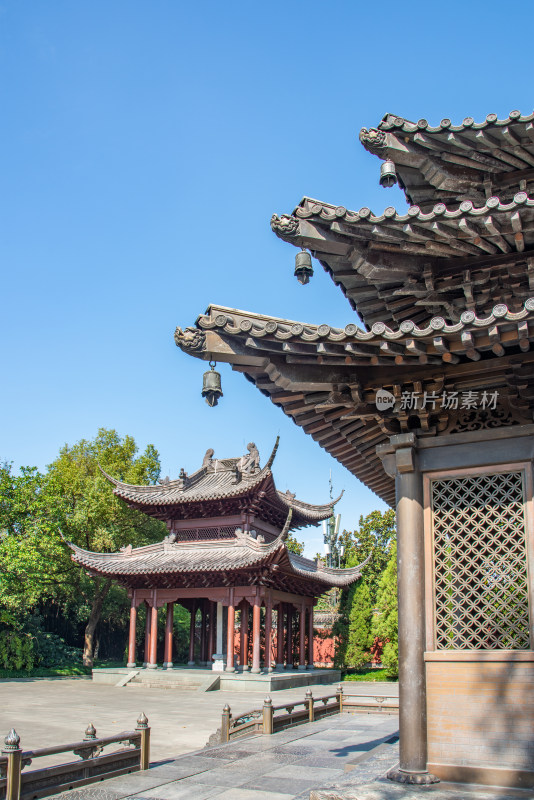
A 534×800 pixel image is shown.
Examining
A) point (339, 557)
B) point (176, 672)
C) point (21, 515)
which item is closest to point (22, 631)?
point (21, 515)

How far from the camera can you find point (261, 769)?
8695 mm

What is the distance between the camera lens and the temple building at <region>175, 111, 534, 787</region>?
5.21 metres

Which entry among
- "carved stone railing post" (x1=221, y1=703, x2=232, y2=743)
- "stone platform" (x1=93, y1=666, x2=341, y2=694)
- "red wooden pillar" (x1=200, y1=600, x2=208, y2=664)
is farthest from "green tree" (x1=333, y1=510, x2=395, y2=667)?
"carved stone railing post" (x1=221, y1=703, x2=232, y2=743)

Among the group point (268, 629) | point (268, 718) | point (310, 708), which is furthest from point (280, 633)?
point (268, 718)

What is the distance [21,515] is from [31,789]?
76.0ft

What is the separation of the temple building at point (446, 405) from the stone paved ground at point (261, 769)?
3.90 ft

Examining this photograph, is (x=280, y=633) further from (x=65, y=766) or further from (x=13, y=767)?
(x=13, y=767)

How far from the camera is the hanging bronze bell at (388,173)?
7242 millimetres

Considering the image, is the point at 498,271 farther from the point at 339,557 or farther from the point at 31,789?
the point at 339,557

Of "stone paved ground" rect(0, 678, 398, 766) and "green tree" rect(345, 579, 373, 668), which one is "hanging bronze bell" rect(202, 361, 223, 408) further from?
"green tree" rect(345, 579, 373, 668)

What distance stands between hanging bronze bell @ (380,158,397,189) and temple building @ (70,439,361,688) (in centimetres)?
1809

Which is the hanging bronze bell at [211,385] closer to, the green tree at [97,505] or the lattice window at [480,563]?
the lattice window at [480,563]

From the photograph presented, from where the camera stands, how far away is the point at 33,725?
14359 mm

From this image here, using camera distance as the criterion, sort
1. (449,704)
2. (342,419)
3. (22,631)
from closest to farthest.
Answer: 1. (449,704)
2. (342,419)
3. (22,631)
